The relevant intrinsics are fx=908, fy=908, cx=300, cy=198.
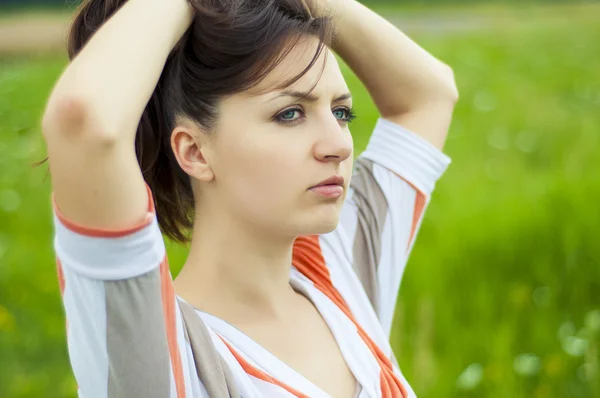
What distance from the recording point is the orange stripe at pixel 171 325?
1.37 m

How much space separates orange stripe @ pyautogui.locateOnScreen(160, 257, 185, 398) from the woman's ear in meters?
0.33

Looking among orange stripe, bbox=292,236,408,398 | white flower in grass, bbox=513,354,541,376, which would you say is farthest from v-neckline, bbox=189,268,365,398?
white flower in grass, bbox=513,354,541,376

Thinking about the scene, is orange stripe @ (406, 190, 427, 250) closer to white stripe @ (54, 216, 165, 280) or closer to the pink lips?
the pink lips

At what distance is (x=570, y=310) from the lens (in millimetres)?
3838

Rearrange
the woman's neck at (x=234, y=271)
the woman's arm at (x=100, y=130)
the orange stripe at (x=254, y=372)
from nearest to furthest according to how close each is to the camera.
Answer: the woman's arm at (x=100, y=130) → the orange stripe at (x=254, y=372) → the woman's neck at (x=234, y=271)

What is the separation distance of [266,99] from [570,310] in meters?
2.61

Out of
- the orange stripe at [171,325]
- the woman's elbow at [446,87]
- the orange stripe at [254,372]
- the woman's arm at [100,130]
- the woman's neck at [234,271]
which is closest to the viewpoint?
the woman's arm at [100,130]

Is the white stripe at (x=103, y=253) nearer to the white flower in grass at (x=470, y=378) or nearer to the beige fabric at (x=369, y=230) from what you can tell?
the beige fabric at (x=369, y=230)

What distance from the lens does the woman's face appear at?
1599 mm

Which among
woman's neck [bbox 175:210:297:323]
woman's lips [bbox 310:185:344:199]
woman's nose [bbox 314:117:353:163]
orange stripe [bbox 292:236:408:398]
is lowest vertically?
woman's neck [bbox 175:210:297:323]

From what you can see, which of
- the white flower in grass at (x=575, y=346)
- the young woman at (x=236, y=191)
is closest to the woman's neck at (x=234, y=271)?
the young woman at (x=236, y=191)

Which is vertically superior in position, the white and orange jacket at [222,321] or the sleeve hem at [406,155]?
the sleeve hem at [406,155]

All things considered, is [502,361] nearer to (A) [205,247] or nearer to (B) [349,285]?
(B) [349,285]

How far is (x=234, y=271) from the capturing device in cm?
171
